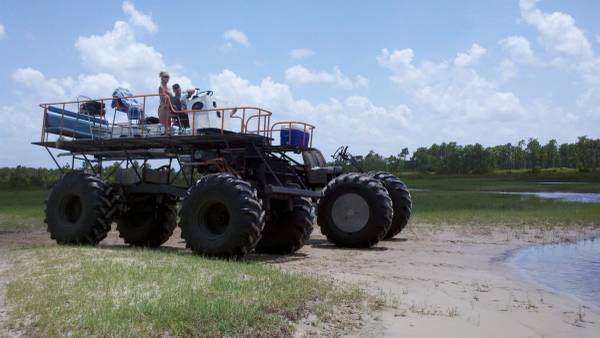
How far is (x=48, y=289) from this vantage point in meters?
6.98

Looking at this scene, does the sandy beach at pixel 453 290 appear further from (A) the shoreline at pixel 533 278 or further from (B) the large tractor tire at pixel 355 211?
(B) the large tractor tire at pixel 355 211

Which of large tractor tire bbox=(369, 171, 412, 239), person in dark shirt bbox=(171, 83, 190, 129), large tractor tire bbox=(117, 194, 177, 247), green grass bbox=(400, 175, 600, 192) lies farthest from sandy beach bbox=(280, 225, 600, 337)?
green grass bbox=(400, 175, 600, 192)

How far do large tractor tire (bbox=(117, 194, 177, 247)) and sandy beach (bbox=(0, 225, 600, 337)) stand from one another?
2.17 feet

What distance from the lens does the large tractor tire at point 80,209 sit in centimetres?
1284

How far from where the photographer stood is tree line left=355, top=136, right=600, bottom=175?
11775 centimetres

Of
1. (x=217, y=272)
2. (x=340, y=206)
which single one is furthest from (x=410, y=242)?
(x=217, y=272)

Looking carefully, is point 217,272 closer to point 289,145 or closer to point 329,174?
point 289,145

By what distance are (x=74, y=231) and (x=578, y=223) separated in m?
16.6

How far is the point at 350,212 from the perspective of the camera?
1416cm

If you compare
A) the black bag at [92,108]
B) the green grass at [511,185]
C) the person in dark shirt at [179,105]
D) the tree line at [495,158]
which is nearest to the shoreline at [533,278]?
the person in dark shirt at [179,105]

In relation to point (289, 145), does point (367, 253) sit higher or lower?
lower

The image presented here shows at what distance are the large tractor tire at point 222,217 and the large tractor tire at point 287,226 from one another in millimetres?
1622

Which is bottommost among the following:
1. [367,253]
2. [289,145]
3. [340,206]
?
[367,253]

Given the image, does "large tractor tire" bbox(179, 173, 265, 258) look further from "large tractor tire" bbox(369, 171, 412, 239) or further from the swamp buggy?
"large tractor tire" bbox(369, 171, 412, 239)
